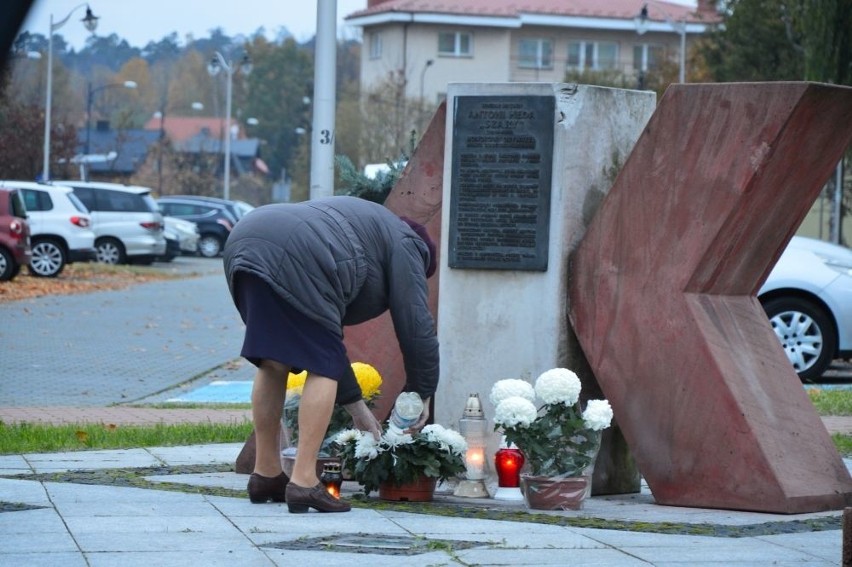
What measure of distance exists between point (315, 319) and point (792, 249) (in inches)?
359

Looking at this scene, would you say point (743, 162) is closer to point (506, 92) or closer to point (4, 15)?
point (506, 92)

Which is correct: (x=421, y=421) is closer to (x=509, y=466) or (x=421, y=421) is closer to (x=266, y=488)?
(x=509, y=466)

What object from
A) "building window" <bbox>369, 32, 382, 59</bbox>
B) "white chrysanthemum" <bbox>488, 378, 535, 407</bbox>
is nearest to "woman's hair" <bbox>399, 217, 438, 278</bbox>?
"white chrysanthemum" <bbox>488, 378, 535, 407</bbox>

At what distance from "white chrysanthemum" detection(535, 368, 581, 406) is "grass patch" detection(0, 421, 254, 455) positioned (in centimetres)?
310

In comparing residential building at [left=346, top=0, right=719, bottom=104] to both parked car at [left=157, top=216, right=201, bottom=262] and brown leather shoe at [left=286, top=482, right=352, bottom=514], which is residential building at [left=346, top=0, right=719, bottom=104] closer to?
parked car at [left=157, top=216, right=201, bottom=262]

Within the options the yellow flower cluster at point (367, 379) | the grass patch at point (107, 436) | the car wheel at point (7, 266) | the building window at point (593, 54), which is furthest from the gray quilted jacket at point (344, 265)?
the building window at point (593, 54)

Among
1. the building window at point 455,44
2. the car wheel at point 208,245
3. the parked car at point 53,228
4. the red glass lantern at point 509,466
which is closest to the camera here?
the red glass lantern at point 509,466

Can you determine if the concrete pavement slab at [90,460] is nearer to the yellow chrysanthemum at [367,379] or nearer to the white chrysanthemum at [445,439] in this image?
the yellow chrysanthemum at [367,379]

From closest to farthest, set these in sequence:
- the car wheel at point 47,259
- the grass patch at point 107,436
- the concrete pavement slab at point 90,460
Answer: the concrete pavement slab at point 90,460 < the grass patch at point 107,436 < the car wheel at point 47,259

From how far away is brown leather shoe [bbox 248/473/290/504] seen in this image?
623 cm

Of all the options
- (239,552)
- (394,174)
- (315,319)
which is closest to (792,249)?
(394,174)

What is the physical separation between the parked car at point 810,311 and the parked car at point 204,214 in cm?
3470

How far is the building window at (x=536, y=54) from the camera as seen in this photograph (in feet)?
256

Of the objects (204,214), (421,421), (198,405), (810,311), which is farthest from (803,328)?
(204,214)
